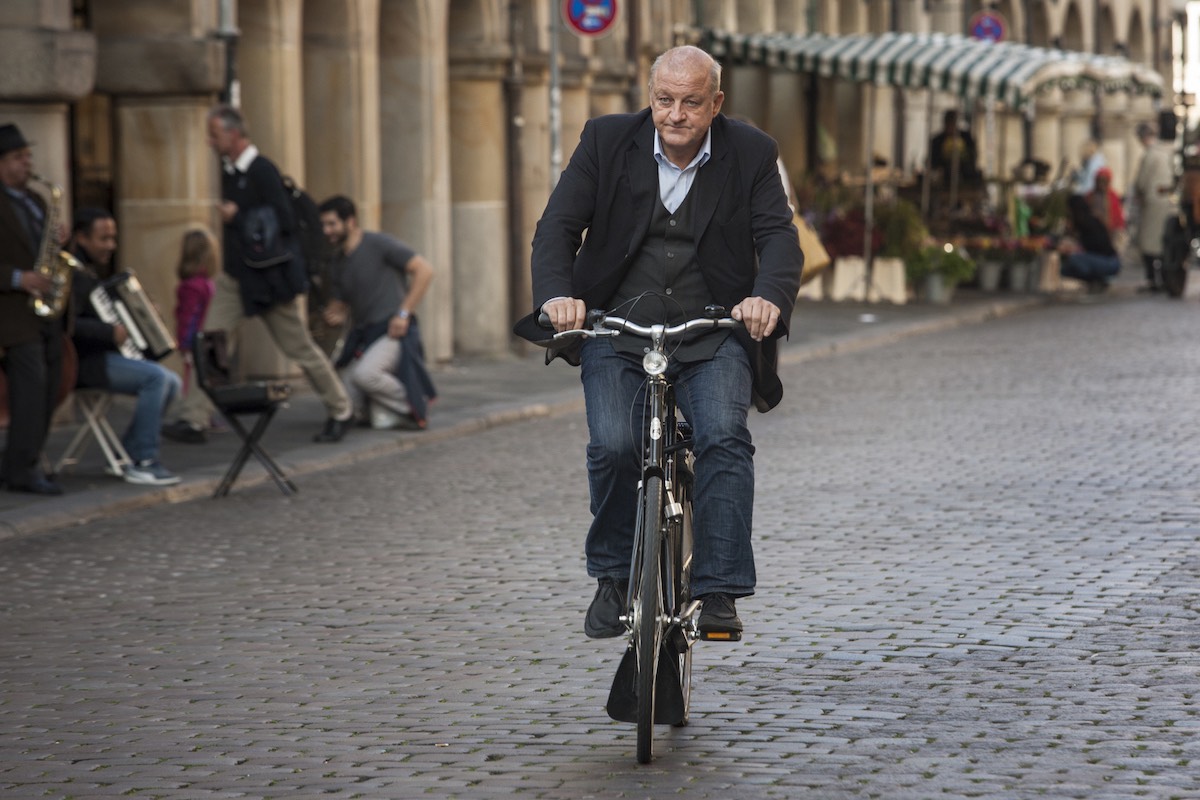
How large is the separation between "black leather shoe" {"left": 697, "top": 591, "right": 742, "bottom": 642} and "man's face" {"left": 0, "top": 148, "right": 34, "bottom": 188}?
6.67m

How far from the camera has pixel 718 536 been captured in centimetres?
627

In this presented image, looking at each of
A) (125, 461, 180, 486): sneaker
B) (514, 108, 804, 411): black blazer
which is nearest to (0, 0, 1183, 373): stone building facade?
(125, 461, 180, 486): sneaker

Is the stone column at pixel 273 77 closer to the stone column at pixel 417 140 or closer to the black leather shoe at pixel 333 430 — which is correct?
the stone column at pixel 417 140

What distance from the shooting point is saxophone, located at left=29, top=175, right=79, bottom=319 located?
12.0 meters

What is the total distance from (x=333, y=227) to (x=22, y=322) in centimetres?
340

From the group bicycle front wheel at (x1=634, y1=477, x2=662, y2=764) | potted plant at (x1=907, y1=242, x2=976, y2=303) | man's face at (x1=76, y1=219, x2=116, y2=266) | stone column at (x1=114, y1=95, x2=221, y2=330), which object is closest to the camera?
bicycle front wheel at (x1=634, y1=477, x2=662, y2=764)

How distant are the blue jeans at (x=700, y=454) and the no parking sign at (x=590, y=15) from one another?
48.1 ft

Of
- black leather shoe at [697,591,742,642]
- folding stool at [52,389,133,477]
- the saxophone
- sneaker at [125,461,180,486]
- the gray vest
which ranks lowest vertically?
sneaker at [125,461,180,486]

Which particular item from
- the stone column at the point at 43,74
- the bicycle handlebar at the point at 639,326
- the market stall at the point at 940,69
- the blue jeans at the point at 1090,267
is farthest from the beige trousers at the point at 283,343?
the blue jeans at the point at 1090,267

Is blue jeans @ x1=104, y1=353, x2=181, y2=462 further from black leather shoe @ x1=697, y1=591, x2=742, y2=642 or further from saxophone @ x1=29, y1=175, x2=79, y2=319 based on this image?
black leather shoe @ x1=697, y1=591, x2=742, y2=642

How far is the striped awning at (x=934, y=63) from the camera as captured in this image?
27984 mm

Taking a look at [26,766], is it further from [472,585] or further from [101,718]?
[472,585]

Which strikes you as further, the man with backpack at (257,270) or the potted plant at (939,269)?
the potted plant at (939,269)

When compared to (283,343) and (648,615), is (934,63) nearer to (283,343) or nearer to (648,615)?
(283,343)
